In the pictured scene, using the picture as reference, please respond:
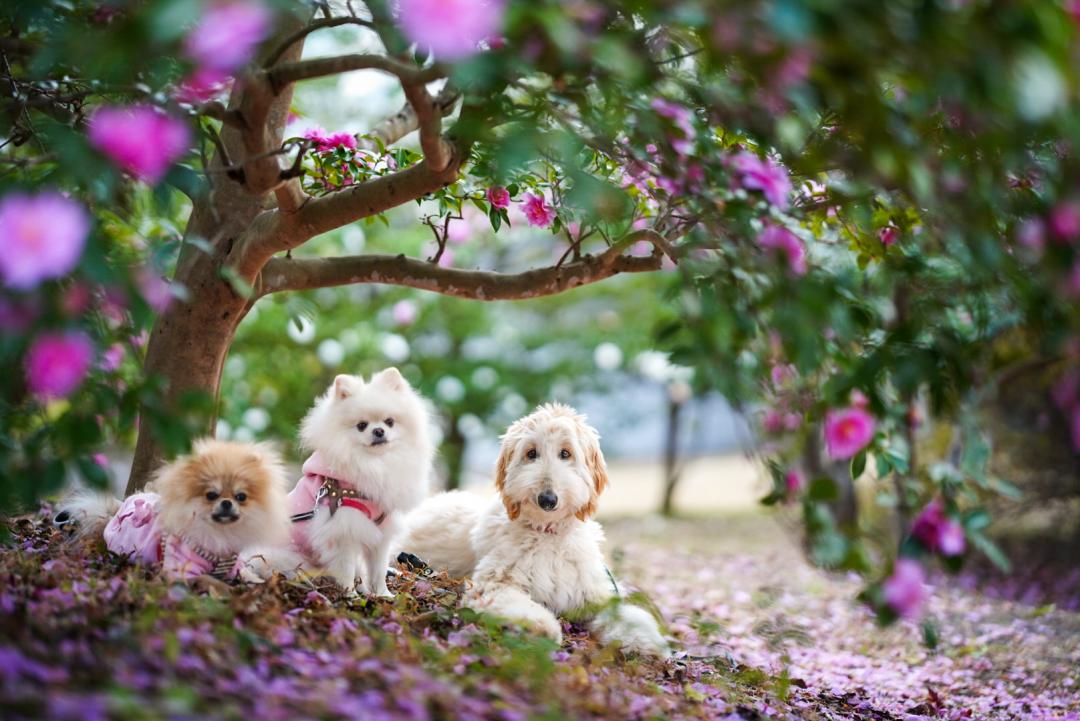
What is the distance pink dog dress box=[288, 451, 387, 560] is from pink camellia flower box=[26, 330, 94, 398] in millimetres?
1161

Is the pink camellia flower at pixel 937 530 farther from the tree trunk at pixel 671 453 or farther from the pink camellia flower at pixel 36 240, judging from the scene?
the tree trunk at pixel 671 453

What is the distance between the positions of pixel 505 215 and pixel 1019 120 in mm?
1875

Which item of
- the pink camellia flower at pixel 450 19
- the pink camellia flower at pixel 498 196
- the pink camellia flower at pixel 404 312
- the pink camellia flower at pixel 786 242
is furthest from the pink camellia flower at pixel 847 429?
the pink camellia flower at pixel 404 312

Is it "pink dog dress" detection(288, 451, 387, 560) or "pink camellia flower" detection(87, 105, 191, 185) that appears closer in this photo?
"pink camellia flower" detection(87, 105, 191, 185)

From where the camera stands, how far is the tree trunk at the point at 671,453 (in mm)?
10531

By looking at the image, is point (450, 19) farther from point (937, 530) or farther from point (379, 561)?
point (379, 561)

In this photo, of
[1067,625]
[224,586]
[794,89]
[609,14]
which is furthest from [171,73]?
[1067,625]

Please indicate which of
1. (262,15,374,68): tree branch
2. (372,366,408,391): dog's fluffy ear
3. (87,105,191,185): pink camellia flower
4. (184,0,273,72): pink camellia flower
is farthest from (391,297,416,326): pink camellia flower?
(184,0,273,72): pink camellia flower

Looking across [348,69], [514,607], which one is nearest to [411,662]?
[514,607]

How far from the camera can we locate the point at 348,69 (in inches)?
99.3

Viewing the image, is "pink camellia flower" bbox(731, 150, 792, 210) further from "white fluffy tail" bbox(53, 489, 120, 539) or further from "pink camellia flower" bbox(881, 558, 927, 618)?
"white fluffy tail" bbox(53, 489, 120, 539)

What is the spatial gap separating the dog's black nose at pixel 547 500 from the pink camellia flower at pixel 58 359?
167cm

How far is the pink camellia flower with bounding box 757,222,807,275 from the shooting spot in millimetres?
2354

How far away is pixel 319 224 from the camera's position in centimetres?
330
